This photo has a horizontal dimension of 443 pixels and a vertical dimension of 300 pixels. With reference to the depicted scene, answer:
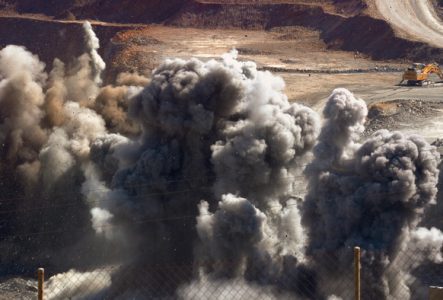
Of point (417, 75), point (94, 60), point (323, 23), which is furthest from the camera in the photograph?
point (323, 23)

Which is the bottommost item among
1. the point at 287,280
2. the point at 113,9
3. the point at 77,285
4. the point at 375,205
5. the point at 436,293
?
the point at 77,285

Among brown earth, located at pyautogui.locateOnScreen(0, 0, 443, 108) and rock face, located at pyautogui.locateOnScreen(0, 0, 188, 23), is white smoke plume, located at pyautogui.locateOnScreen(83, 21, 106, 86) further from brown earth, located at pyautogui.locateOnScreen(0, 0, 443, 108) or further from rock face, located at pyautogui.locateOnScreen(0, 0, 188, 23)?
rock face, located at pyautogui.locateOnScreen(0, 0, 188, 23)

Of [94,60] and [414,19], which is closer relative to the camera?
[94,60]

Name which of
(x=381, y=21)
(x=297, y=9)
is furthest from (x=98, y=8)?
(x=381, y=21)

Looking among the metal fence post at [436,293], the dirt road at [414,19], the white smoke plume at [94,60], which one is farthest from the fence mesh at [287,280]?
the dirt road at [414,19]

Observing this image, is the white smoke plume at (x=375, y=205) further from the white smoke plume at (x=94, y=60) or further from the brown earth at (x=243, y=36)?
the white smoke plume at (x=94, y=60)

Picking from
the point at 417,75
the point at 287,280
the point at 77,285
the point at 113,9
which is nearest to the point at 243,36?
the point at 113,9

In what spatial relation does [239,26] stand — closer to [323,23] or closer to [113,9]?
[323,23]
